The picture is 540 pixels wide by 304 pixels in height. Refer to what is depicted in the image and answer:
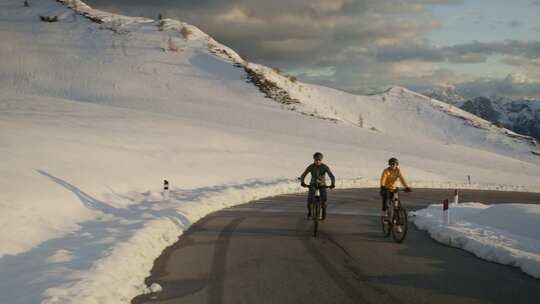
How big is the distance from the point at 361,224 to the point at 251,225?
318cm

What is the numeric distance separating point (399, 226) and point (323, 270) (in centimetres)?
384

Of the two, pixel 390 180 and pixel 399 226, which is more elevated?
pixel 390 180

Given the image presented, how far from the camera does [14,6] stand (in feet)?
339

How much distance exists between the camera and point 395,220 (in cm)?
1285

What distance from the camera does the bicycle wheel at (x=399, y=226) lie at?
40.8 ft

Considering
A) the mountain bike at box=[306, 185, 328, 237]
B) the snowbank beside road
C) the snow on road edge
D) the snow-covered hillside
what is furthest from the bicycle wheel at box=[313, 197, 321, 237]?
the snow-covered hillside

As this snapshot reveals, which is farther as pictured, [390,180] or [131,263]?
[390,180]

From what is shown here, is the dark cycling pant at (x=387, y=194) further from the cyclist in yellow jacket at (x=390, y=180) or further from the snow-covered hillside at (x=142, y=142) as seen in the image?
the snow-covered hillside at (x=142, y=142)

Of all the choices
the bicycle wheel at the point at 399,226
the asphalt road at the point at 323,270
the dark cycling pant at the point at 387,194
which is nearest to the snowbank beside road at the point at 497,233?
the asphalt road at the point at 323,270

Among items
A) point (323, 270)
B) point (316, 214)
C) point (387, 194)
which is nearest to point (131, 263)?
point (323, 270)

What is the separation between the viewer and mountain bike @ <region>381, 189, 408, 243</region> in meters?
12.5

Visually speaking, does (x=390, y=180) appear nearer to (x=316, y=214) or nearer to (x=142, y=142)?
(x=316, y=214)

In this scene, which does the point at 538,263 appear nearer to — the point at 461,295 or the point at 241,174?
the point at 461,295

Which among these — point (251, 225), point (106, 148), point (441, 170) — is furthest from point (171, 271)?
point (441, 170)
